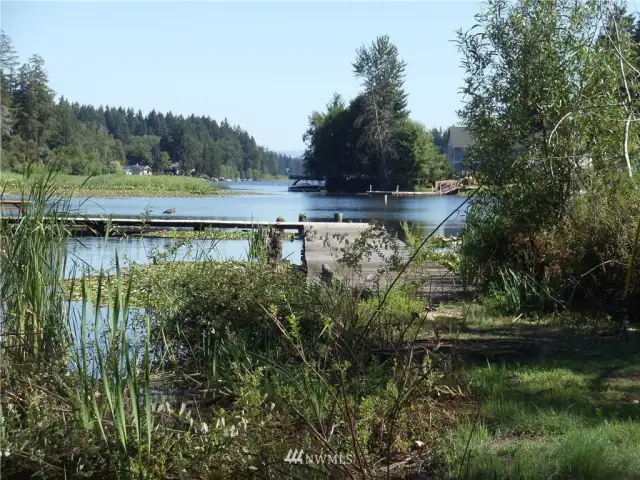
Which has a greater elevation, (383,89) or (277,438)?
(383,89)

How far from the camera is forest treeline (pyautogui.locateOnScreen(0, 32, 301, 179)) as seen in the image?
8.09 meters

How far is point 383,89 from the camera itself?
7631 centimetres

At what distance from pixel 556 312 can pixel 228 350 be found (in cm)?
391

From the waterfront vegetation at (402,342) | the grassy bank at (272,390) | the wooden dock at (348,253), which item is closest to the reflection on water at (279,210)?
the wooden dock at (348,253)

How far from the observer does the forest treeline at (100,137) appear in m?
8.09

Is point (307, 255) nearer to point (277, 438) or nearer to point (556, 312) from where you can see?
point (556, 312)

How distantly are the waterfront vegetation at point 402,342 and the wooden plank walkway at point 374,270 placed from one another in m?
0.27

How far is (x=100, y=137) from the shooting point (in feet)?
75.4

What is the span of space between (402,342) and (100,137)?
18.2 meters

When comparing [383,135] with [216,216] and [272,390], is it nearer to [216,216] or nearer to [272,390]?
[216,216]

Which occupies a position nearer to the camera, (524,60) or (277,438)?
(277,438)

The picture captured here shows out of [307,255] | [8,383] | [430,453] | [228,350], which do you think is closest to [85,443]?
[8,383]

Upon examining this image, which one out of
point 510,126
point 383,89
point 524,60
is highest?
point 383,89

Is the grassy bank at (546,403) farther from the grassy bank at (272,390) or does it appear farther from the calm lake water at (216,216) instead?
the calm lake water at (216,216)
